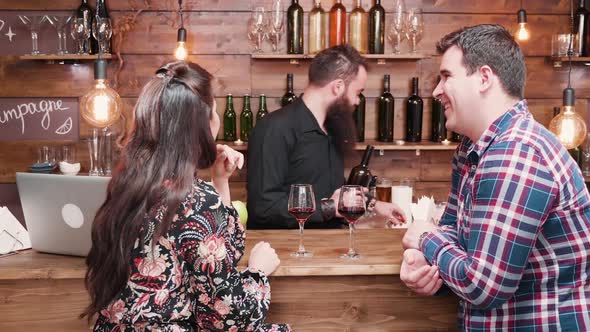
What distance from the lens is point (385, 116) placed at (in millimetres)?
4055

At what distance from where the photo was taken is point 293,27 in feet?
12.8

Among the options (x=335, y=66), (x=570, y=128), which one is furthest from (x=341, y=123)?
(x=570, y=128)

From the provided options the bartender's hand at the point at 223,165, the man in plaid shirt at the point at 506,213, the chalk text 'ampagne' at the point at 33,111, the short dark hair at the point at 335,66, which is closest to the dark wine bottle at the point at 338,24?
the short dark hair at the point at 335,66

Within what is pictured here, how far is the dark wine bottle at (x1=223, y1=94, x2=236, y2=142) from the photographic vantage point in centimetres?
Result: 401

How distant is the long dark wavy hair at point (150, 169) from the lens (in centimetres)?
148

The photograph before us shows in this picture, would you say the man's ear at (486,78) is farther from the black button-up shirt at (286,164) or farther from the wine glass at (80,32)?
the wine glass at (80,32)

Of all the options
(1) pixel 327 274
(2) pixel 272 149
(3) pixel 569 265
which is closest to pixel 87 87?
(2) pixel 272 149

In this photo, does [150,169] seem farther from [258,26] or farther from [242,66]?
[242,66]

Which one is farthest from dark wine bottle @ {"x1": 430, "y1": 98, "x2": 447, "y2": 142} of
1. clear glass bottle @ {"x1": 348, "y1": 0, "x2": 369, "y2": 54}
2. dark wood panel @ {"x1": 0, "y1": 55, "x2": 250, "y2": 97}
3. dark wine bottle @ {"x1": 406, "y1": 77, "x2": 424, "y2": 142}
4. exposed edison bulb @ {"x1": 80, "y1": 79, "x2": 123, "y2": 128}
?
exposed edison bulb @ {"x1": 80, "y1": 79, "x2": 123, "y2": 128}

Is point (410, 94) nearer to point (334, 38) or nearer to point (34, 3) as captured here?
point (334, 38)

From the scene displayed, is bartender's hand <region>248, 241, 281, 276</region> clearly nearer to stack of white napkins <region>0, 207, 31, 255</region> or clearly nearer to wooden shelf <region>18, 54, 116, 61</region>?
stack of white napkins <region>0, 207, 31, 255</region>

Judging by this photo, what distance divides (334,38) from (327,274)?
2.30m

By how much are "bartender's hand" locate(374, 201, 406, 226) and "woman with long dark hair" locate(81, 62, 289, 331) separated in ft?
4.71

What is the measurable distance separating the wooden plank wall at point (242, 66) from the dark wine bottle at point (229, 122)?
0.17 ft
